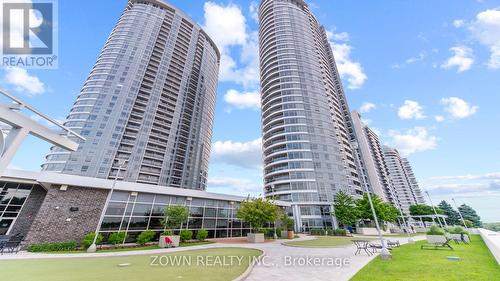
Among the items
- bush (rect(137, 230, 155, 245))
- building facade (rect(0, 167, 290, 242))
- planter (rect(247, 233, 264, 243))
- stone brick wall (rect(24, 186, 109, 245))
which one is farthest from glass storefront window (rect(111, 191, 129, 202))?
planter (rect(247, 233, 264, 243))

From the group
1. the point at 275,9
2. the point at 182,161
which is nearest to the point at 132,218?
the point at 182,161

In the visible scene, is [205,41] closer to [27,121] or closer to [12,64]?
[12,64]

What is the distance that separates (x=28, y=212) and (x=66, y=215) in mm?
5154

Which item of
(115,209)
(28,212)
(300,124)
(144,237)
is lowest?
(144,237)

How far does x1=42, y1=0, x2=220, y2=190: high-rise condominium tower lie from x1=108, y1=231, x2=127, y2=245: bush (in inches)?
1842

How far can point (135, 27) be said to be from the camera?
264ft

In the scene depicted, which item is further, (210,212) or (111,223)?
(210,212)

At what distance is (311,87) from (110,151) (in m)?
66.9

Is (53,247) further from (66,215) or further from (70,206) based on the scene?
(70,206)

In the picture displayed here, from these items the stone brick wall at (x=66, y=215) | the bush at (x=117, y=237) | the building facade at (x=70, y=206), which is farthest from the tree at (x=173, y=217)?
the stone brick wall at (x=66, y=215)

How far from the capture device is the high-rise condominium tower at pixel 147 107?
59.8 metres

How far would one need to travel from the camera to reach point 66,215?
17.6m

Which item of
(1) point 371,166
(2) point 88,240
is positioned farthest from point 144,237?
(1) point 371,166

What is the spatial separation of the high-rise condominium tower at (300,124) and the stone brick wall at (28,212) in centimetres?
3651
